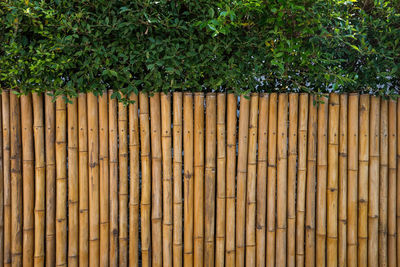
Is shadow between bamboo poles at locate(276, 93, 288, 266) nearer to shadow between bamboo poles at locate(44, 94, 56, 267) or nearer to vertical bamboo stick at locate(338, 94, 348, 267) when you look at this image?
vertical bamboo stick at locate(338, 94, 348, 267)

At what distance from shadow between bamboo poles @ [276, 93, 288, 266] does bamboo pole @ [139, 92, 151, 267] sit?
122 cm

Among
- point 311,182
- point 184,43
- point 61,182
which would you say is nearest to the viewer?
point 184,43

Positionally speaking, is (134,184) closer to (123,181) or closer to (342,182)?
(123,181)

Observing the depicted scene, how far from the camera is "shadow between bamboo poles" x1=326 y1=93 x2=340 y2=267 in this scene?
3.28 metres

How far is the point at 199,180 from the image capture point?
3229 millimetres

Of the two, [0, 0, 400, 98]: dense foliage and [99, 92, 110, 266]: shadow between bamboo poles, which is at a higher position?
[0, 0, 400, 98]: dense foliage

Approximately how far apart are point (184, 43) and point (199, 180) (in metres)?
1.24

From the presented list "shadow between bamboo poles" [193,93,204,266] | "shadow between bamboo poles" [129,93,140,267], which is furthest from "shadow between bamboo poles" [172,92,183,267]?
"shadow between bamboo poles" [129,93,140,267]

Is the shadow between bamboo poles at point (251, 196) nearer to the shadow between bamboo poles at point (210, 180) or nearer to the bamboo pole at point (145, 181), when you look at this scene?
the shadow between bamboo poles at point (210, 180)

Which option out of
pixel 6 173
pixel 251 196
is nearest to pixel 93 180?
pixel 6 173

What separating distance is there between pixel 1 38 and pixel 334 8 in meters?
2.85

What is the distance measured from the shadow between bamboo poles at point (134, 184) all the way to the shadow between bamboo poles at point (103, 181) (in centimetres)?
22

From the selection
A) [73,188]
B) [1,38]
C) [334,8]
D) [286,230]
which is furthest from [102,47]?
[286,230]

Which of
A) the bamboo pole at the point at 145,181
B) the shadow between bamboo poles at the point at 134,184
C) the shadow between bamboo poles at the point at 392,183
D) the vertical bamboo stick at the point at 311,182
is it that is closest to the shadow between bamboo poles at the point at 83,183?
the shadow between bamboo poles at the point at 134,184
